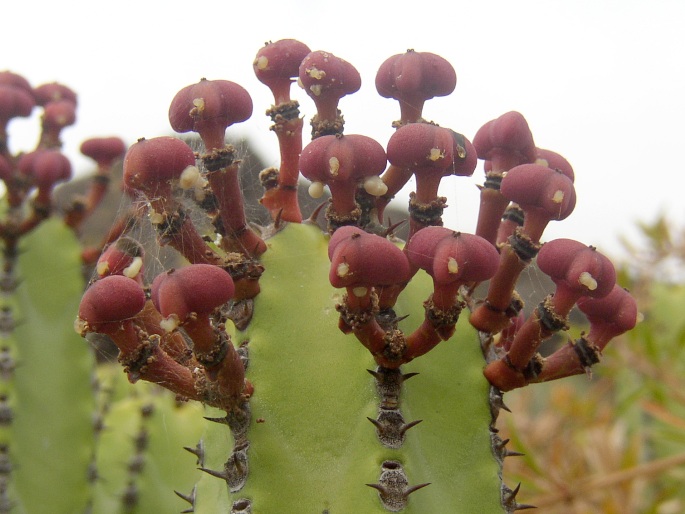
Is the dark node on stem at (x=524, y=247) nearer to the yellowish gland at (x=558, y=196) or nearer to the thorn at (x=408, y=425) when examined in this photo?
the yellowish gland at (x=558, y=196)

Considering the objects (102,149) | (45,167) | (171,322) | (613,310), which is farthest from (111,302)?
(102,149)

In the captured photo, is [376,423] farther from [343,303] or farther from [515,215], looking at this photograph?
[515,215]

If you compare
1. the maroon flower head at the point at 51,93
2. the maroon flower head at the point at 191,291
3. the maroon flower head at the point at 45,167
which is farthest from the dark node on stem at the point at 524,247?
the maroon flower head at the point at 51,93

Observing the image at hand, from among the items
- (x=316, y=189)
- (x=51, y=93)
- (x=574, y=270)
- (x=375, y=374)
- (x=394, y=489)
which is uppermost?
(x=51, y=93)

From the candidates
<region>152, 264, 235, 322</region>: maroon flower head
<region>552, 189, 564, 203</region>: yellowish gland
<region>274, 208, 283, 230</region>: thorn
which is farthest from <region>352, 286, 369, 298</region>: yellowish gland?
<region>274, 208, 283, 230</region>: thorn

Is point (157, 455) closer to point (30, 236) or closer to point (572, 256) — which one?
point (30, 236)

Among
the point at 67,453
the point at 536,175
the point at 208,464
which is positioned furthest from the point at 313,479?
the point at 67,453
